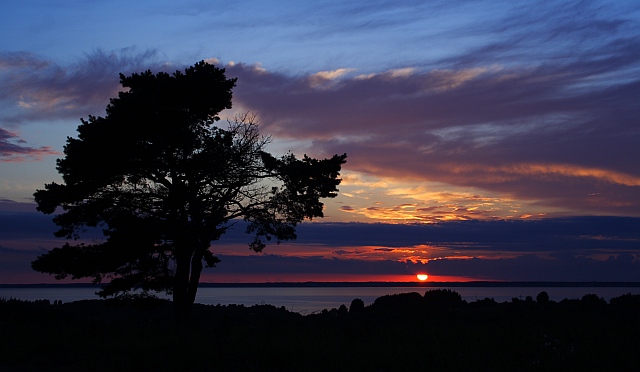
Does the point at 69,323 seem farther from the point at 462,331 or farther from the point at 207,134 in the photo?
the point at 462,331

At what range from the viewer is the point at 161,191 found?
87.2 ft

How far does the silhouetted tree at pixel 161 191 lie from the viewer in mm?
25922

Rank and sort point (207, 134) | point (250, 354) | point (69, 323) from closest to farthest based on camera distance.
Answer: point (250, 354) → point (69, 323) → point (207, 134)

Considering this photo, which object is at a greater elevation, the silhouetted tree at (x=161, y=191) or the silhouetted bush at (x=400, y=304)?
the silhouetted tree at (x=161, y=191)

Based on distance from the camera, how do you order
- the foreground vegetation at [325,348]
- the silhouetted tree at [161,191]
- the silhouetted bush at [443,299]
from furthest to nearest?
the silhouetted bush at [443,299] → the silhouetted tree at [161,191] → the foreground vegetation at [325,348]

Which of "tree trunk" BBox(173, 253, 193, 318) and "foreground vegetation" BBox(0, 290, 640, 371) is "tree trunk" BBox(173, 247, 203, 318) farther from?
"foreground vegetation" BBox(0, 290, 640, 371)

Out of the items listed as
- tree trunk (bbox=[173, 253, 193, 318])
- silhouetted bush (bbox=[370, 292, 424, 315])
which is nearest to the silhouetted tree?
tree trunk (bbox=[173, 253, 193, 318])

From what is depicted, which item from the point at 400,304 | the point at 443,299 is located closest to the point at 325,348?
the point at 400,304

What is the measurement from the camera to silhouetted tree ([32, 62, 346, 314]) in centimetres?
2592

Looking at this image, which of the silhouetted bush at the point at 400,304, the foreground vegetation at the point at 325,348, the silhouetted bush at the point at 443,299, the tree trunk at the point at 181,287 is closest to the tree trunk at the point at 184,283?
the tree trunk at the point at 181,287

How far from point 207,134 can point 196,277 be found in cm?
623

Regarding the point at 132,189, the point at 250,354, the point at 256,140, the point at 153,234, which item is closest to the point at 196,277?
the point at 153,234

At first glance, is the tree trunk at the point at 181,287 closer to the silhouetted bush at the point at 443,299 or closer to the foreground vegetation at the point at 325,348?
the foreground vegetation at the point at 325,348

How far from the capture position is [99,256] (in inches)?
1037
